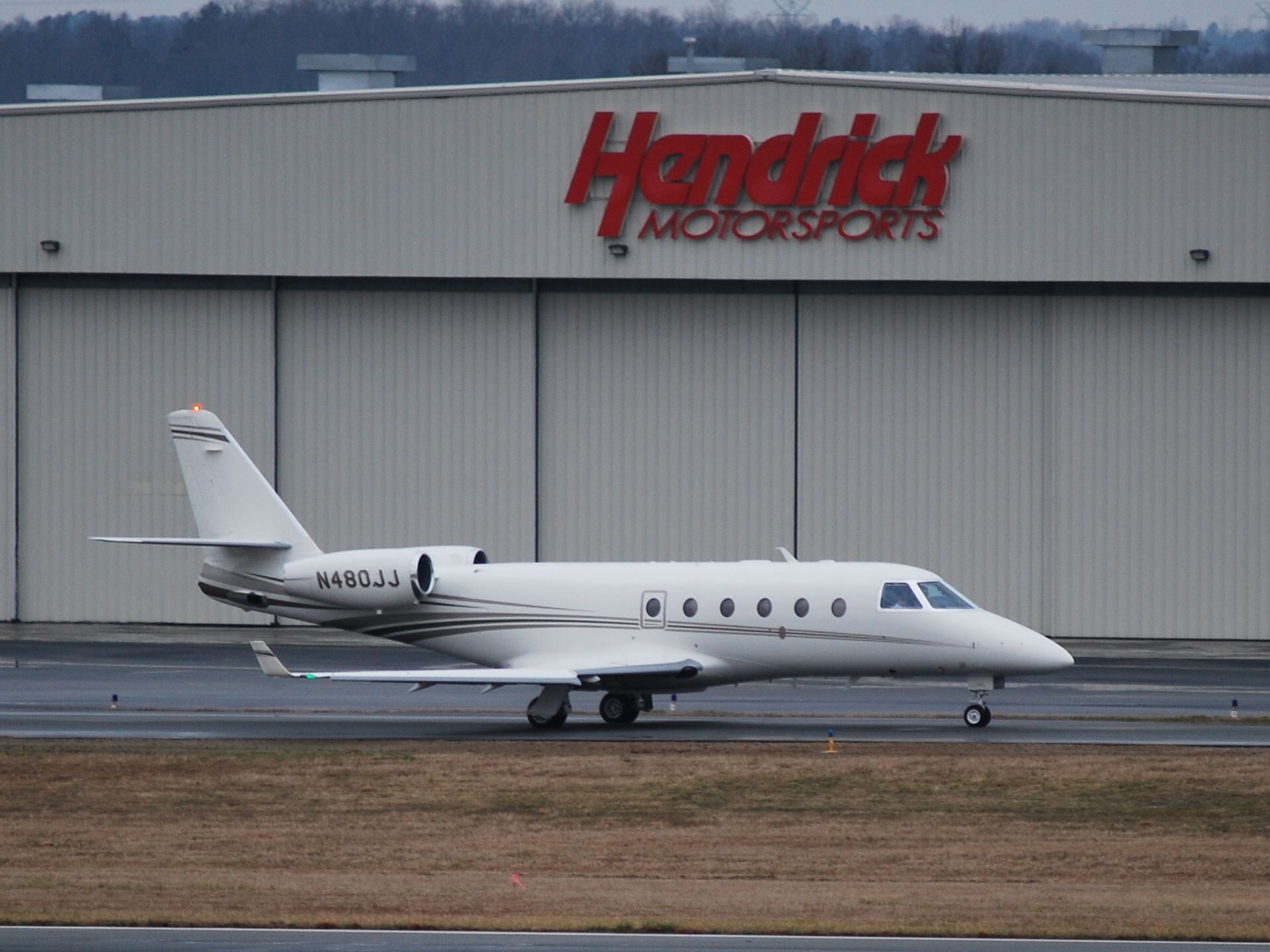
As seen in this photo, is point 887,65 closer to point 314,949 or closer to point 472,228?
point 472,228

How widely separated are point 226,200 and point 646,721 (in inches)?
848

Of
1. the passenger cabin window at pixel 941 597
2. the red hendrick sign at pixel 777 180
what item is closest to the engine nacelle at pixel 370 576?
the passenger cabin window at pixel 941 597

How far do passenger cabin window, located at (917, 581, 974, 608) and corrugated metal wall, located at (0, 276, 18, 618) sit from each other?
27.3m

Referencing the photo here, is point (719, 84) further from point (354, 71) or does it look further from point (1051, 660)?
point (1051, 660)

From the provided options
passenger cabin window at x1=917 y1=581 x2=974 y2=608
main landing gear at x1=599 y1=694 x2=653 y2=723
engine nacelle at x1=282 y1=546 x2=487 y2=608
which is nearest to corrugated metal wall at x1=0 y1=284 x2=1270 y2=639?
engine nacelle at x1=282 y1=546 x2=487 y2=608

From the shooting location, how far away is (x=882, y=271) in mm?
43844

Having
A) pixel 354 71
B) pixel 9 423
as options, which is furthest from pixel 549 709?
pixel 354 71

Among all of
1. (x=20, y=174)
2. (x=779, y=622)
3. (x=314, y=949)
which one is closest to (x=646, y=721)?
(x=779, y=622)

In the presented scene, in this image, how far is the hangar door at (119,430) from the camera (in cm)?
4684

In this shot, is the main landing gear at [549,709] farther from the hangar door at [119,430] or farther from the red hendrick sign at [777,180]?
the hangar door at [119,430]

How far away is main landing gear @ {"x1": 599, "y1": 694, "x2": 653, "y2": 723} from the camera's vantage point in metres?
29.0

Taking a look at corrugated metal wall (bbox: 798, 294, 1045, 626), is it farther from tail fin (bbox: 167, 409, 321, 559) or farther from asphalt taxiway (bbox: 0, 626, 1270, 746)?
tail fin (bbox: 167, 409, 321, 559)

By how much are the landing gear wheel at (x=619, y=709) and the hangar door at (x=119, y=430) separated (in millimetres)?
20040

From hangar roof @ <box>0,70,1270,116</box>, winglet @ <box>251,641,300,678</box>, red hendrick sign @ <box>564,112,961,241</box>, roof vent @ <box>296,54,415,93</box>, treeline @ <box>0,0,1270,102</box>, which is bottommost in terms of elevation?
winglet @ <box>251,641,300,678</box>
